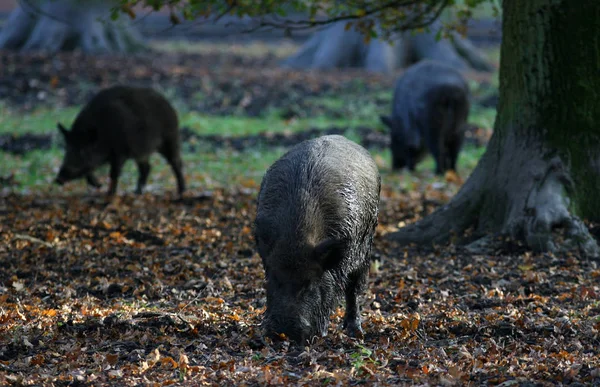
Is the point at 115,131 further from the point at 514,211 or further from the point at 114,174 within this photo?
the point at 514,211

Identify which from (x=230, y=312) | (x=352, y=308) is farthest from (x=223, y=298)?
(x=352, y=308)

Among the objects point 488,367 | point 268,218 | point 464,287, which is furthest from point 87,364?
point 464,287

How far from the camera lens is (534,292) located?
279 inches

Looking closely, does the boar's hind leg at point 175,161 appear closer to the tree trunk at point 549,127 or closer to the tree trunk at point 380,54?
the tree trunk at point 549,127

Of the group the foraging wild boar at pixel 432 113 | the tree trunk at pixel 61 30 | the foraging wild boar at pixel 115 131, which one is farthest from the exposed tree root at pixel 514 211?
the tree trunk at pixel 61 30

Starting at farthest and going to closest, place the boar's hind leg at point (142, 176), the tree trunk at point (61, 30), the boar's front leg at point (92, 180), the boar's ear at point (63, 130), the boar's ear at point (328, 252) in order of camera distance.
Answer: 1. the tree trunk at point (61, 30)
2. the boar's front leg at point (92, 180)
3. the boar's hind leg at point (142, 176)
4. the boar's ear at point (63, 130)
5. the boar's ear at point (328, 252)

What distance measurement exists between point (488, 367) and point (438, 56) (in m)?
23.6

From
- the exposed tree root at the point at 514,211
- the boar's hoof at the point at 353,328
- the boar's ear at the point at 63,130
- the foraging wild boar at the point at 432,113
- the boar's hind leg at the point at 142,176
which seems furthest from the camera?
the foraging wild boar at the point at 432,113

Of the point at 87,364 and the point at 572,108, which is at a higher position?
the point at 572,108

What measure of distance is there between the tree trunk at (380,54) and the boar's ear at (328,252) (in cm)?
2231

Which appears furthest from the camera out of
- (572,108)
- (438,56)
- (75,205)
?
(438,56)

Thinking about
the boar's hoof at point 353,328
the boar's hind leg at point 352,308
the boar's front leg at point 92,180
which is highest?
the boar's hind leg at point 352,308

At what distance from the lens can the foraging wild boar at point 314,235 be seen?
5.29 meters

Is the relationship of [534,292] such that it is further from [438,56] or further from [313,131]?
Answer: [438,56]
